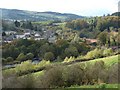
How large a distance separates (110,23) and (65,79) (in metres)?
90.5

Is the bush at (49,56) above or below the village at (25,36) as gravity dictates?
below

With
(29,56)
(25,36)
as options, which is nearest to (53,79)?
(29,56)

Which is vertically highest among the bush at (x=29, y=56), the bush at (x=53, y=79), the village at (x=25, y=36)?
the bush at (x=53, y=79)

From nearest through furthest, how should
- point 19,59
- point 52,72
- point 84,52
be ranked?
1. point 52,72
2. point 19,59
3. point 84,52

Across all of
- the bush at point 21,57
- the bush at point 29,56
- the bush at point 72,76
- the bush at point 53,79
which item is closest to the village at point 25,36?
the bush at point 29,56

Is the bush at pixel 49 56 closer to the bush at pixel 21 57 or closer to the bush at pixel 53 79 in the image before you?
the bush at pixel 21 57

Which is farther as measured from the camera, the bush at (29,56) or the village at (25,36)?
the village at (25,36)

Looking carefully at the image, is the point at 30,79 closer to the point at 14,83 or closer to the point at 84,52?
the point at 14,83

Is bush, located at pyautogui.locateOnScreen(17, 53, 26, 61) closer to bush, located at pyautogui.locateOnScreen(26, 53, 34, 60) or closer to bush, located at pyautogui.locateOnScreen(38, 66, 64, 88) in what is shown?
bush, located at pyautogui.locateOnScreen(26, 53, 34, 60)

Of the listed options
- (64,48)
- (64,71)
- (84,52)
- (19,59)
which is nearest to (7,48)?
(19,59)

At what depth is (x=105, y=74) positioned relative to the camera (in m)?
22.6

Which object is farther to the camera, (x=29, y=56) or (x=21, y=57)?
(x=29, y=56)

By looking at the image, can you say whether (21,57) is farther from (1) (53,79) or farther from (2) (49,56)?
(1) (53,79)

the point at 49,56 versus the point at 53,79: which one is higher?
the point at 53,79
